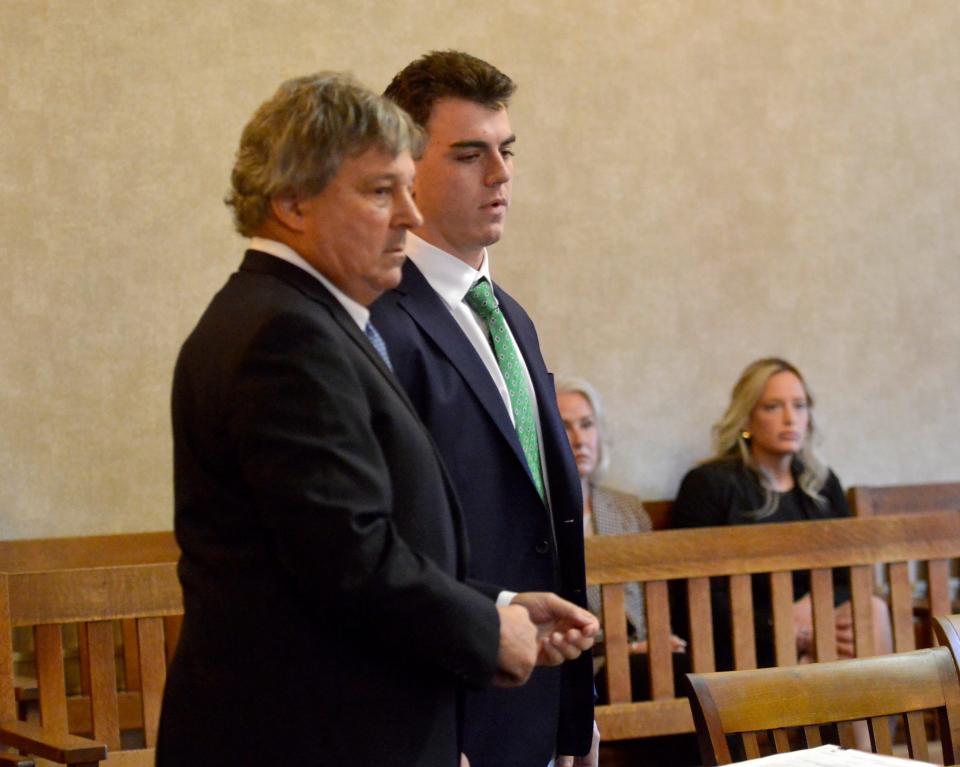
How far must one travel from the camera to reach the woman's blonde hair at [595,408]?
4.66m

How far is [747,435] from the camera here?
15.8ft

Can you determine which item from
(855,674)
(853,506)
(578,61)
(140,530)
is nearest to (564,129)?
(578,61)

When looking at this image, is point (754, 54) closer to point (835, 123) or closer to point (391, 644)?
point (835, 123)

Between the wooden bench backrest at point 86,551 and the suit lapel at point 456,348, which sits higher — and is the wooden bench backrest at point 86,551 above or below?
below

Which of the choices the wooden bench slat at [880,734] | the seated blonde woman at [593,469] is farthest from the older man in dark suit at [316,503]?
the seated blonde woman at [593,469]

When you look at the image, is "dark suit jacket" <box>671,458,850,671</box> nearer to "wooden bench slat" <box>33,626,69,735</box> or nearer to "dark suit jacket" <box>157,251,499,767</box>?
"wooden bench slat" <box>33,626,69,735</box>

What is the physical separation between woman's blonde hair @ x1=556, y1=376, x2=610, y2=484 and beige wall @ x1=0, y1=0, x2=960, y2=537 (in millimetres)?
289

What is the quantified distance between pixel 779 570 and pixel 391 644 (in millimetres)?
2504

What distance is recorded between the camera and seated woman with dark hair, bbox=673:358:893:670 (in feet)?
15.2

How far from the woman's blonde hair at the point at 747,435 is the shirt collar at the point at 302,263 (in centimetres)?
325

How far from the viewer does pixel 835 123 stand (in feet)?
17.4

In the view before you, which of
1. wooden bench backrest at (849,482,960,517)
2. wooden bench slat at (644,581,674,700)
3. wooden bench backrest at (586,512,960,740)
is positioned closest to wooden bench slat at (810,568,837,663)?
wooden bench backrest at (586,512,960,740)

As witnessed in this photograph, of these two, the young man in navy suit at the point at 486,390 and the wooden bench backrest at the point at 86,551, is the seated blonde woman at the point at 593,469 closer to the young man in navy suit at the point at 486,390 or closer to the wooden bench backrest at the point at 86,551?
the wooden bench backrest at the point at 86,551

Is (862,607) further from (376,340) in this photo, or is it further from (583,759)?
(376,340)
